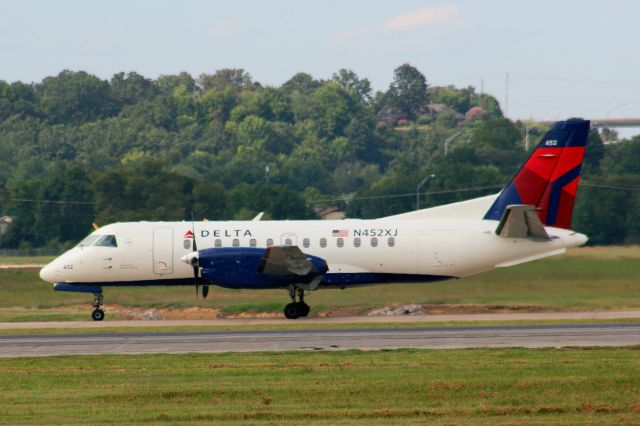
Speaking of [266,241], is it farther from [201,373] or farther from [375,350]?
[201,373]

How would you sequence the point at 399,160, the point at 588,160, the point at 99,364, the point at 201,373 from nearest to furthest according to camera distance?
the point at 201,373 → the point at 99,364 → the point at 588,160 → the point at 399,160

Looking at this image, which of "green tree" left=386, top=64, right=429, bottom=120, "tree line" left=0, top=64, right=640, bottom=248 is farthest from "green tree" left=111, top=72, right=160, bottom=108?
"green tree" left=386, top=64, right=429, bottom=120

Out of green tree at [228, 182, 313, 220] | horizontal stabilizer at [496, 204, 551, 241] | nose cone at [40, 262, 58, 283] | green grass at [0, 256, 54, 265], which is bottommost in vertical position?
green grass at [0, 256, 54, 265]

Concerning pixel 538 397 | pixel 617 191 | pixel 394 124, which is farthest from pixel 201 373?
pixel 394 124

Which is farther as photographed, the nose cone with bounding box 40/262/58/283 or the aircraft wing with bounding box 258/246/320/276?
the nose cone with bounding box 40/262/58/283

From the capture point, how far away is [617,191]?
66875mm

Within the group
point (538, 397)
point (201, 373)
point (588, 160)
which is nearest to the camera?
point (538, 397)

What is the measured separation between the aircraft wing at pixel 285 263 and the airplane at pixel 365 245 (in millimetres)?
29

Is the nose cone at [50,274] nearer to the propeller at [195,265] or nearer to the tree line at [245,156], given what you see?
the propeller at [195,265]

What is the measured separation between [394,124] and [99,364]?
539ft

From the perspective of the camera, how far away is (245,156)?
117812 mm

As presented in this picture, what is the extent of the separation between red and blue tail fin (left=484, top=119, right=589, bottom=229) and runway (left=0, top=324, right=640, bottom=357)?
560 centimetres

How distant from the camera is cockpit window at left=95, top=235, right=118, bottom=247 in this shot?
35375mm

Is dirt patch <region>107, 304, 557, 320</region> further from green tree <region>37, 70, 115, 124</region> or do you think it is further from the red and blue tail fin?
green tree <region>37, 70, 115, 124</region>
